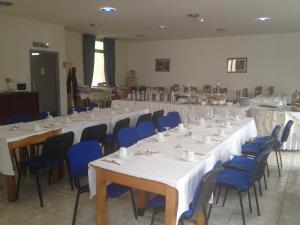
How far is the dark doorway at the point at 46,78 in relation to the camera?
7430 mm

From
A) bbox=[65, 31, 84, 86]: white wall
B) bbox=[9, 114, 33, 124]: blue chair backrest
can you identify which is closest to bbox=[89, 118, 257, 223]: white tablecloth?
bbox=[9, 114, 33, 124]: blue chair backrest

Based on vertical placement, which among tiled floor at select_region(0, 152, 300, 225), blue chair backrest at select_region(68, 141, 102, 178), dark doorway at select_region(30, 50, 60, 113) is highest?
dark doorway at select_region(30, 50, 60, 113)

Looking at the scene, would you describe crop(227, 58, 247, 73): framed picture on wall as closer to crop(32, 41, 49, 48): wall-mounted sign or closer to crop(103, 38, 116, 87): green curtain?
crop(103, 38, 116, 87): green curtain

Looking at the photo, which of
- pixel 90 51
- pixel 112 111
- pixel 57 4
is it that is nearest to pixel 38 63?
pixel 90 51

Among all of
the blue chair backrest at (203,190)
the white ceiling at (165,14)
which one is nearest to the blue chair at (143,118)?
the white ceiling at (165,14)

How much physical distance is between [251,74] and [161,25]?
A: 3692mm

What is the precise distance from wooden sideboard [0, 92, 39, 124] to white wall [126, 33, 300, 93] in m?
5.27

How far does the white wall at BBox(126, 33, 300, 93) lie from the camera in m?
8.58

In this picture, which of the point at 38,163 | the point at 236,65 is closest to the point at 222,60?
the point at 236,65

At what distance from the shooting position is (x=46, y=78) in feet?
25.4

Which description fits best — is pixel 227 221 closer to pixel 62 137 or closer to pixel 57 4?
pixel 62 137

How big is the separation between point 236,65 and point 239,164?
6857 millimetres

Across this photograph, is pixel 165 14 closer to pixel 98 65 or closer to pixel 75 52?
pixel 75 52

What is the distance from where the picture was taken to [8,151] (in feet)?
10.1
